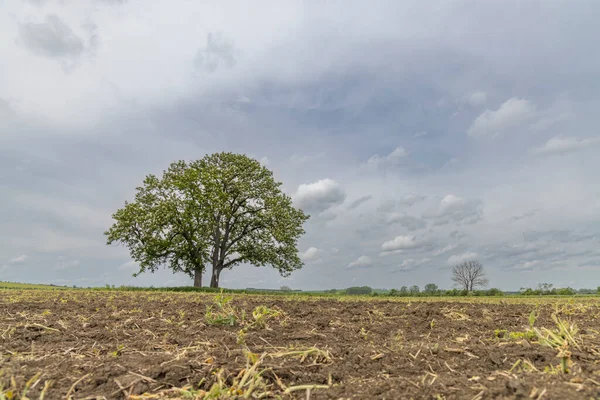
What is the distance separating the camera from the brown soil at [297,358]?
3488 millimetres

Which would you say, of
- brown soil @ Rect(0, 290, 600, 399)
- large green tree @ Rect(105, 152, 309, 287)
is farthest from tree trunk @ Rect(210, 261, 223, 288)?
brown soil @ Rect(0, 290, 600, 399)

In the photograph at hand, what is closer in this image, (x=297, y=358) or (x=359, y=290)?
(x=297, y=358)

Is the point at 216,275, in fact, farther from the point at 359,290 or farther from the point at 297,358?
→ the point at 297,358

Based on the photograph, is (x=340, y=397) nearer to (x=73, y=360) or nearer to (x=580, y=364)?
(x=580, y=364)

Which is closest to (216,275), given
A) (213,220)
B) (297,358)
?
(213,220)

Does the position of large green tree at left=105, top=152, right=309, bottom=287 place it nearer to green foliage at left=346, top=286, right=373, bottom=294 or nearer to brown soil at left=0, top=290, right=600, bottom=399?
green foliage at left=346, top=286, right=373, bottom=294

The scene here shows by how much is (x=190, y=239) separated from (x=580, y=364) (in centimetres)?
3422

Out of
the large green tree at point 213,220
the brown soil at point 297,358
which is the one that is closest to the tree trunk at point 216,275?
the large green tree at point 213,220

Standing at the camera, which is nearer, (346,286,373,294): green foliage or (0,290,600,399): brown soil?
(0,290,600,399): brown soil

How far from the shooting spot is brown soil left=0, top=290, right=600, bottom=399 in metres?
3.49

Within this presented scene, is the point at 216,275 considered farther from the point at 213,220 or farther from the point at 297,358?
the point at 297,358

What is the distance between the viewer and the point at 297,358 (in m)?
4.58

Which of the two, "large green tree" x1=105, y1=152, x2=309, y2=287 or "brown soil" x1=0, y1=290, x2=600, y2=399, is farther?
"large green tree" x1=105, y1=152, x2=309, y2=287

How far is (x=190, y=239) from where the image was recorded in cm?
3588
